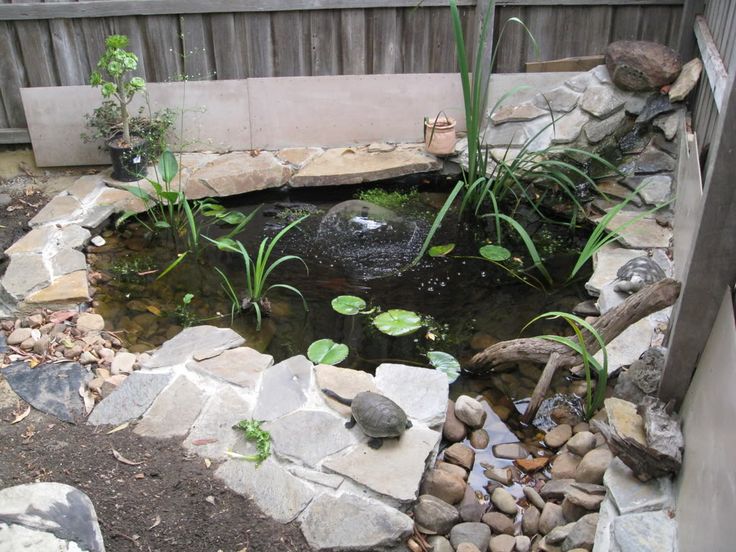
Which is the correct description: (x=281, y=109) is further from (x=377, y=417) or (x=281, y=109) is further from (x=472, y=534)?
(x=472, y=534)

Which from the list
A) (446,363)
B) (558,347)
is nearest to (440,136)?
(446,363)

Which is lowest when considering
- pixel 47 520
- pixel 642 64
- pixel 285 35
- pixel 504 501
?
pixel 504 501

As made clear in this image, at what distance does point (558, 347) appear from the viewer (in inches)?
113

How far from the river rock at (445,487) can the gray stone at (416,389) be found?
0.82 ft

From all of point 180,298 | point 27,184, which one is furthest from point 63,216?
point 180,298

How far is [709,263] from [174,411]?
6.46 feet

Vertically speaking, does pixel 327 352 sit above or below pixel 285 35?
below

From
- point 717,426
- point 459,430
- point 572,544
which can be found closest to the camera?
point 717,426

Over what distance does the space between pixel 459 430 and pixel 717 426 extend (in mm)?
1127

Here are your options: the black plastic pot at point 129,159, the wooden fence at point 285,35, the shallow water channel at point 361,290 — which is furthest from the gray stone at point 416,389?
the wooden fence at point 285,35

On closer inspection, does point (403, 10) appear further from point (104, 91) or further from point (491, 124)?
point (104, 91)

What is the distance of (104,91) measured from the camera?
4188 mm

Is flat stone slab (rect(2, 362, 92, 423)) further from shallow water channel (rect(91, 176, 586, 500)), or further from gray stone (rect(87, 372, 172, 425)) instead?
shallow water channel (rect(91, 176, 586, 500))

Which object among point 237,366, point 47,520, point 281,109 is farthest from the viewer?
point 281,109
